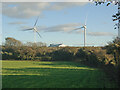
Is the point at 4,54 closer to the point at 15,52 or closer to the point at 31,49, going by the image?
the point at 15,52

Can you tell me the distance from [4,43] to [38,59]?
10098 millimetres

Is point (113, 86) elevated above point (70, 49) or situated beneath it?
situated beneath

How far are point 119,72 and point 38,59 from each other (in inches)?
1009

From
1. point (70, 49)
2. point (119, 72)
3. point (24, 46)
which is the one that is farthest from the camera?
point (24, 46)

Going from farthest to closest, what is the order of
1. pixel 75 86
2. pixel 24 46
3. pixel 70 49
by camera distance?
pixel 24 46
pixel 70 49
pixel 75 86

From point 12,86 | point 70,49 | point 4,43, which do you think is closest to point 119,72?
point 12,86

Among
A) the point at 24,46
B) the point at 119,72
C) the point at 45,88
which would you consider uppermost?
the point at 24,46

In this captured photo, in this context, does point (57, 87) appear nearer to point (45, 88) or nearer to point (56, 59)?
point (45, 88)

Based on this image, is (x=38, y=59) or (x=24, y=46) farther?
(x=24, y=46)

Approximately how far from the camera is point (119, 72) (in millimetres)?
8562

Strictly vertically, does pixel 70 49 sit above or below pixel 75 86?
above

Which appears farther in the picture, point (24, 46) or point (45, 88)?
point (24, 46)

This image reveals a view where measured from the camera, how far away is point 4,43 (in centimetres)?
3959

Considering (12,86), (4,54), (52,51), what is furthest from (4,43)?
(12,86)
